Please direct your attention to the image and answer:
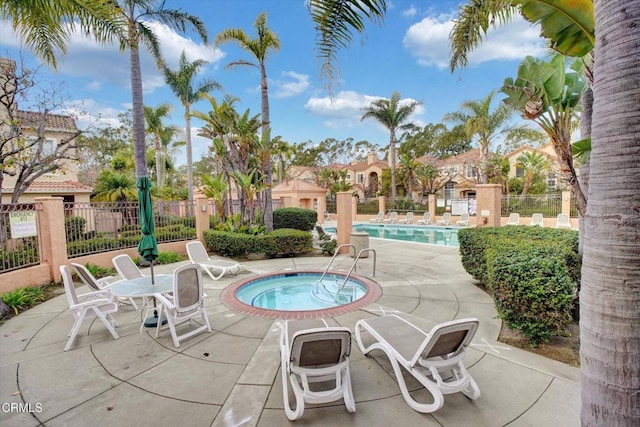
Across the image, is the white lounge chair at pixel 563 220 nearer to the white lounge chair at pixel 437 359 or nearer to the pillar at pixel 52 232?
the white lounge chair at pixel 437 359

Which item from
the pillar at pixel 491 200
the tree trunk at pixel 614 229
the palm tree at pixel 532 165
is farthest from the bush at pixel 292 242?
the palm tree at pixel 532 165

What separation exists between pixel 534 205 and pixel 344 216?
17.8m

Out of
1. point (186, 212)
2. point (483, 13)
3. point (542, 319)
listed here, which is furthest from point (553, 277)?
point (186, 212)

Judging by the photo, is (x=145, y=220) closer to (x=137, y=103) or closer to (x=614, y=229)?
(x=614, y=229)

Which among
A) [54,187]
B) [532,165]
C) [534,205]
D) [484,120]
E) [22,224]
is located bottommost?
[534,205]

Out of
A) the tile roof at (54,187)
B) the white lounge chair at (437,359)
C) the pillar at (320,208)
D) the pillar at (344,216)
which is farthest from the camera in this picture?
the pillar at (320,208)

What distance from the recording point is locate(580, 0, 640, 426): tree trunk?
1.66 m

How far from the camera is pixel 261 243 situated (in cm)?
1123

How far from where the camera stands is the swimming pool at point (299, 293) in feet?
21.1

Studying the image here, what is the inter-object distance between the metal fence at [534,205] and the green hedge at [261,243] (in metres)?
18.9

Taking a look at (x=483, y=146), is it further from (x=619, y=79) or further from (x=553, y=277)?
(x=619, y=79)

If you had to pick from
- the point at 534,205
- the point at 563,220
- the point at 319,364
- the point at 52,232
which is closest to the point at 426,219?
the point at 534,205

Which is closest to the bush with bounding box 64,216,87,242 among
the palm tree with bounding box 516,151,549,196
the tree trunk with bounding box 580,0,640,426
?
the tree trunk with bounding box 580,0,640,426

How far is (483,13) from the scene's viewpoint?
213 inches
